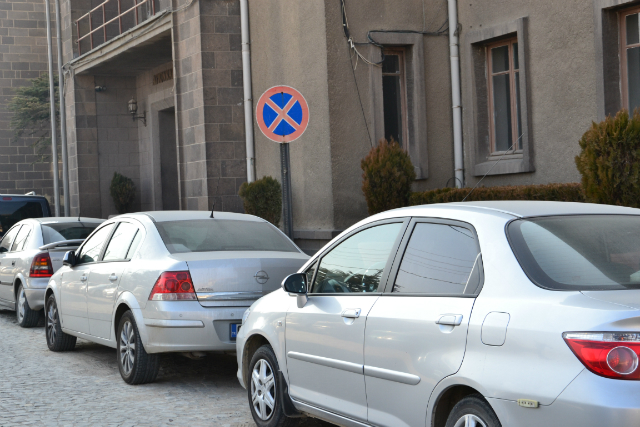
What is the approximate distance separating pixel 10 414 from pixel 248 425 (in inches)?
73.4

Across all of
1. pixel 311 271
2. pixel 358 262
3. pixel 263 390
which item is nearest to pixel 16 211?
pixel 263 390

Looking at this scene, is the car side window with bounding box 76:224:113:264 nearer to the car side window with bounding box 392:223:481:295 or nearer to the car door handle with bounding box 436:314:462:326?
the car side window with bounding box 392:223:481:295

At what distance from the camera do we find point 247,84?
16.1 meters

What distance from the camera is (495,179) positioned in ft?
42.2

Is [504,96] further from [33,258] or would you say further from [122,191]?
[122,191]

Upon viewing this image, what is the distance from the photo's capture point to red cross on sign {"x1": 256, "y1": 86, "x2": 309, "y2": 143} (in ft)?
31.6

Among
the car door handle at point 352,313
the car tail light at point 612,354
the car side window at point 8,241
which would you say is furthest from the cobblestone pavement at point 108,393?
the car side window at point 8,241

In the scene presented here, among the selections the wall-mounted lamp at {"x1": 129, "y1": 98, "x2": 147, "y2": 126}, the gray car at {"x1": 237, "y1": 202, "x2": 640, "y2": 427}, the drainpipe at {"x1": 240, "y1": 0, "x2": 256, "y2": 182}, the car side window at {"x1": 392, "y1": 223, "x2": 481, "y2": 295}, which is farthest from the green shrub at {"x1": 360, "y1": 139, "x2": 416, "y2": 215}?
the wall-mounted lamp at {"x1": 129, "y1": 98, "x2": 147, "y2": 126}

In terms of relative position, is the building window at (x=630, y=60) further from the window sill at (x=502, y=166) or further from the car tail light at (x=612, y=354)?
the car tail light at (x=612, y=354)

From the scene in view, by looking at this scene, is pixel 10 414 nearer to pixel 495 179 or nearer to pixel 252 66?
pixel 495 179

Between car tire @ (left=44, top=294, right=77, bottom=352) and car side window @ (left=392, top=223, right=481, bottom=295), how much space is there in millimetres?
5970

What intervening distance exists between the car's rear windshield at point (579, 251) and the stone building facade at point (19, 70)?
29.1m

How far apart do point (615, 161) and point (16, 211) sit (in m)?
11.8

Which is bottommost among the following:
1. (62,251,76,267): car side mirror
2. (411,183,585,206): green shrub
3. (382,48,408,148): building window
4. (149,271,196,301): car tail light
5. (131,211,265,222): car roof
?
(149,271,196,301): car tail light
